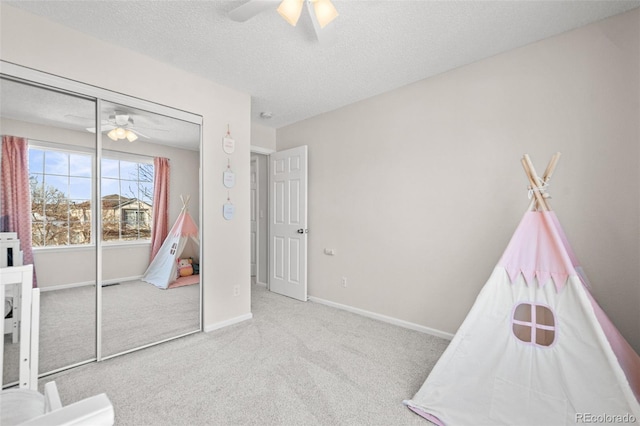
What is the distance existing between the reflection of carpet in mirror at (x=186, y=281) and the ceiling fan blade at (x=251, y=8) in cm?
227

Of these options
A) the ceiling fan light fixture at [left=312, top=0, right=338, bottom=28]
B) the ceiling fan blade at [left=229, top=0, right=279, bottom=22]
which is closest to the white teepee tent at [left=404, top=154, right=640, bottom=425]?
the ceiling fan light fixture at [left=312, top=0, right=338, bottom=28]

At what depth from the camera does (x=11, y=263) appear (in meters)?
1.95

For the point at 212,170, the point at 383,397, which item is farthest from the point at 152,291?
the point at 383,397

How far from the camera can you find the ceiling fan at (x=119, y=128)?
2338 mm

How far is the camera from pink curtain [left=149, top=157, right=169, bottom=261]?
2613mm

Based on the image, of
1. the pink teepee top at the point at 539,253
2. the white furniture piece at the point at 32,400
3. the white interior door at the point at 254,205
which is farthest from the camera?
the white interior door at the point at 254,205

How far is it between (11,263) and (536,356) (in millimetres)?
3385

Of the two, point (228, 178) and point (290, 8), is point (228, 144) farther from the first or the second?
point (290, 8)

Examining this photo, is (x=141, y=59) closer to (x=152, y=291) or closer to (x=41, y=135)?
(x=41, y=135)

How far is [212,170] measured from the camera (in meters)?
2.92

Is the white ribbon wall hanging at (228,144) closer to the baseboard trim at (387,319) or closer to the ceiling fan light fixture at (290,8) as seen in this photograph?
the ceiling fan light fixture at (290,8)

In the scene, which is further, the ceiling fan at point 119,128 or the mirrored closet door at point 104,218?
the ceiling fan at point 119,128

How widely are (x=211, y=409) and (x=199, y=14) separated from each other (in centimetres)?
258

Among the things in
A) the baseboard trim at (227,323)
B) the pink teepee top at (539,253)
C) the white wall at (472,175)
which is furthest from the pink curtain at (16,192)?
the pink teepee top at (539,253)
